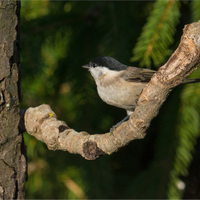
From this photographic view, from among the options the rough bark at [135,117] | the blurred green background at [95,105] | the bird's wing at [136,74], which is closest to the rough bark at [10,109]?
the rough bark at [135,117]

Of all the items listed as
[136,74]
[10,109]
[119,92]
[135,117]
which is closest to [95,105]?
[119,92]

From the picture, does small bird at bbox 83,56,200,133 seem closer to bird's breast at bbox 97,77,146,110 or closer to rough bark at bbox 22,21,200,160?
bird's breast at bbox 97,77,146,110

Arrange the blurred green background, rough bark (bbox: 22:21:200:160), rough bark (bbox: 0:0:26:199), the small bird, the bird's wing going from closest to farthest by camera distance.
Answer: rough bark (bbox: 22:21:200:160)
rough bark (bbox: 0:0:26:199)
the blurred green background
the small bird
the bird's wing

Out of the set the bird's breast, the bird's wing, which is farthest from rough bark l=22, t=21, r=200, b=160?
the bird's wing

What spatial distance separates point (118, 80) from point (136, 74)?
0.47 ft

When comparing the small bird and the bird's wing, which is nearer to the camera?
the small bird

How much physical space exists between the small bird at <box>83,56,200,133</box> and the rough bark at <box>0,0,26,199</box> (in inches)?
25.1

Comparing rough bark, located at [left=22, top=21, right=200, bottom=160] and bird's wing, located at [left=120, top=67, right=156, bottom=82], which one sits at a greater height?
bird's wing, located at [left=120, top=67, right=156, bottom=82]

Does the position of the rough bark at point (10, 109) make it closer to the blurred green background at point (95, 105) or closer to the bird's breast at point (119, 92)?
the blurred green background at point (95, 105)

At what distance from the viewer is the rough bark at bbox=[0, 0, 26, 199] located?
1.20m

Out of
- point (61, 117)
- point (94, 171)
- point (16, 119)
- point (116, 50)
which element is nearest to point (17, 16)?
point (16, 119)

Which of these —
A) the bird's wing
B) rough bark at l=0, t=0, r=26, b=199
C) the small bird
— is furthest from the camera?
the bird's wing

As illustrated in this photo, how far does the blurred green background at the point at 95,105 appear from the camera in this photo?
63.8 inches

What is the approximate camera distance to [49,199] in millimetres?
1980
